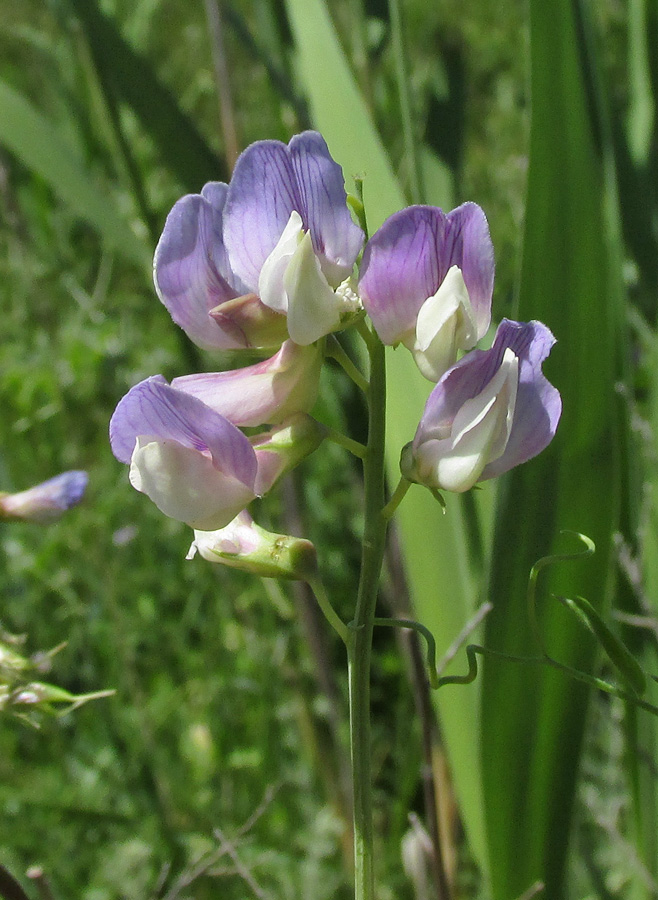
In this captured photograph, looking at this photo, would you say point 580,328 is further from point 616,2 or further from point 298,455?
point 616,2

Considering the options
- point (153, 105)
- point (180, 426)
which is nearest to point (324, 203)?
point (180, 426)

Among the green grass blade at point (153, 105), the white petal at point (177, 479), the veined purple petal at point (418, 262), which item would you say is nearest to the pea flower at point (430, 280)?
the veined purple petal at point (418, 262)

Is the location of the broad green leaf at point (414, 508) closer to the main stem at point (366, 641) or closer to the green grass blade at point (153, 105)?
the green grass blade at point (153, 105)

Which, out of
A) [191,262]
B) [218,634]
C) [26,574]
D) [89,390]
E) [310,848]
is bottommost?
[310,848]

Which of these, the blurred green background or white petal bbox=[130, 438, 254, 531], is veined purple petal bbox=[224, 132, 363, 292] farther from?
the blurred green background

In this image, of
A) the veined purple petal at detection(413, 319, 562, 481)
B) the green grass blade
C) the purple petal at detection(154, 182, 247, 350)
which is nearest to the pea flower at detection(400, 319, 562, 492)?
the veined purple petal at detection(413, 319, 562, 481)

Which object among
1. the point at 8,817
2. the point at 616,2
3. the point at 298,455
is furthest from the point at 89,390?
the point at 616,2

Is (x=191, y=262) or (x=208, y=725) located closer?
(x=191, y=262)

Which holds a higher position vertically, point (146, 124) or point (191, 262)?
point (146, 124)
